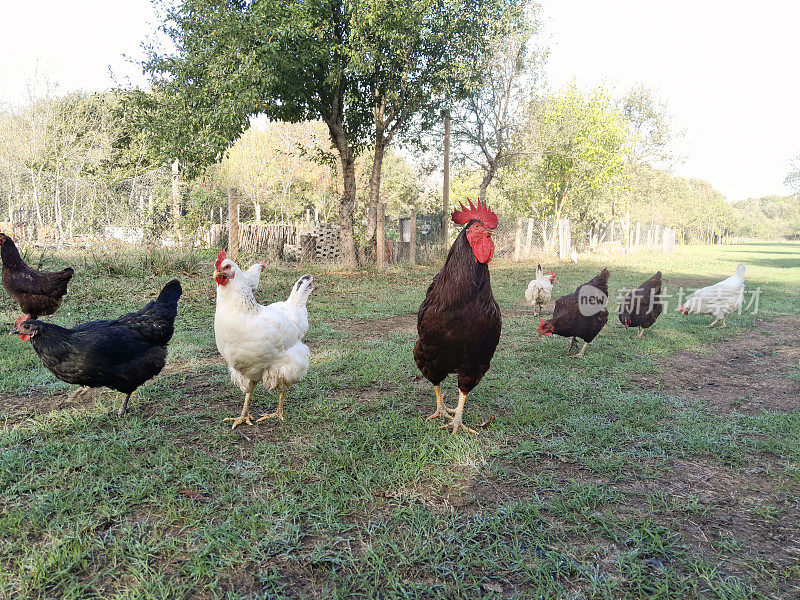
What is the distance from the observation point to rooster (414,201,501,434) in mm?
3504

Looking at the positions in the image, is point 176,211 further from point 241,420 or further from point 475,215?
point 475,215

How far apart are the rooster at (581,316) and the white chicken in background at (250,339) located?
370cm

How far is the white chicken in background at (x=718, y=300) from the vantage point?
827 centimetres

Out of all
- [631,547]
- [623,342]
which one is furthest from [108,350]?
[623,342]

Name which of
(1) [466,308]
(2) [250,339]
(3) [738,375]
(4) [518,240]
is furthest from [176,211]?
(4) [518,240]

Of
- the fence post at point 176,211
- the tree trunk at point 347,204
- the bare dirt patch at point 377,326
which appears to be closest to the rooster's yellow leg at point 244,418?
the bare dirt patch at point 377,326

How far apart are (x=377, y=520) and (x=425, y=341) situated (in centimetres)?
152

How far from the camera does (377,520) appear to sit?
256 centimetres

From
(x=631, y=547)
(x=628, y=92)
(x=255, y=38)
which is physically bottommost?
(x=631, y=547)

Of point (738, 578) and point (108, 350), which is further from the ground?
point (108, 350)

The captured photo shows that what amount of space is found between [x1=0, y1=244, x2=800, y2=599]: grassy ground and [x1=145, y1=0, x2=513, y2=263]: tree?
791 centimetres

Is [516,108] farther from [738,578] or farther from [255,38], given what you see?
[738,578]

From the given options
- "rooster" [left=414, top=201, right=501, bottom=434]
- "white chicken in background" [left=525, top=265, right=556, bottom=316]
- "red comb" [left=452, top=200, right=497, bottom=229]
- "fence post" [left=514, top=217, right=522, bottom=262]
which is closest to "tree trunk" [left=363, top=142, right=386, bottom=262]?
"white chicken in background" [left=525, top=265, right=556, bottom=316]

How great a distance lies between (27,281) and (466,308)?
19.1ft
